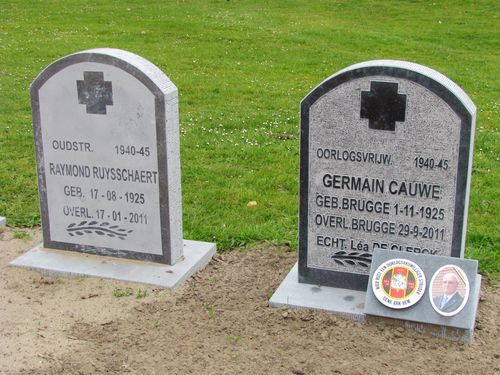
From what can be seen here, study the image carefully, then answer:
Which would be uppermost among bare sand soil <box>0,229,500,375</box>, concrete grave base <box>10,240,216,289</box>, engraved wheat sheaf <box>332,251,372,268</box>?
engraved wheat sheaf <box>332,251,372,268</box>

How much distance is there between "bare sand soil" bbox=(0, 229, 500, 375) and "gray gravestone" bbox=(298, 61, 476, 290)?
516 mm

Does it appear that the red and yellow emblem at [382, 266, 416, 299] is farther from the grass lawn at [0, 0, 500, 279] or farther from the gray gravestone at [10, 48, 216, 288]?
the gray gravestone at [10, 48, 216, 288]

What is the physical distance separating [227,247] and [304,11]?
1653cm

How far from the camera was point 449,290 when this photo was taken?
426 centimetres

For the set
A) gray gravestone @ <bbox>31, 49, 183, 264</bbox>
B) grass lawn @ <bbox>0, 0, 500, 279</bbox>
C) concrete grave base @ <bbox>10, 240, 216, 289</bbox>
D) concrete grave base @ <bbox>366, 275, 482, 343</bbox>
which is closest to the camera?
concrete grave base @ <bbox>366, 275, 482, 343</bbox>

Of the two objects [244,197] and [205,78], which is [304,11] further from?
[244,197]

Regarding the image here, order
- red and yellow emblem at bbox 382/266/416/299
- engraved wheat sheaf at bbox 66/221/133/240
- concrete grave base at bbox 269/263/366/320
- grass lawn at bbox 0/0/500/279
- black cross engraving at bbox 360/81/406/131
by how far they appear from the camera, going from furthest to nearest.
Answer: grass lawn at bbox 0/0/500/279 < engraved wheat sheaf at bbox 66/221/133/240 < concrete grave base at bbox 269/263/366/320 < black cross engraving at bbox 360/81/406/131 < red and yellow emblem at bbox 382/266/416/299

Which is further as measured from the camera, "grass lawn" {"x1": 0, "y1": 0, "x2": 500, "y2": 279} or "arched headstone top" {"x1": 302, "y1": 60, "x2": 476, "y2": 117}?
"grass lawn" {"x1": 0, "y1": 0, "x2": 500, "y2": 279}

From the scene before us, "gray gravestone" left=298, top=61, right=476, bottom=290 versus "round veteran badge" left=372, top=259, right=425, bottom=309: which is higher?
"gray gravestone" left=298, top=61, right=476, bottom=290

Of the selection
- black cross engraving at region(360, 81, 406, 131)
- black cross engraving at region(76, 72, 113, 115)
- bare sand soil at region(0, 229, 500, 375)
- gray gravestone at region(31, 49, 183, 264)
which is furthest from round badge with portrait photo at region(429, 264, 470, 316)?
black cross engraving at region(76, 72, 113, 115)

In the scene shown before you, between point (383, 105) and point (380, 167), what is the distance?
387 mm

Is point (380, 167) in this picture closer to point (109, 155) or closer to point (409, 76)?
point (409, 76)

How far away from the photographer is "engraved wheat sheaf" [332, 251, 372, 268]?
476 centimetres

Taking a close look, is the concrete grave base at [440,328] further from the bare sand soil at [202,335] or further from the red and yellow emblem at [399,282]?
the red and yellow emblem at [399,282]
